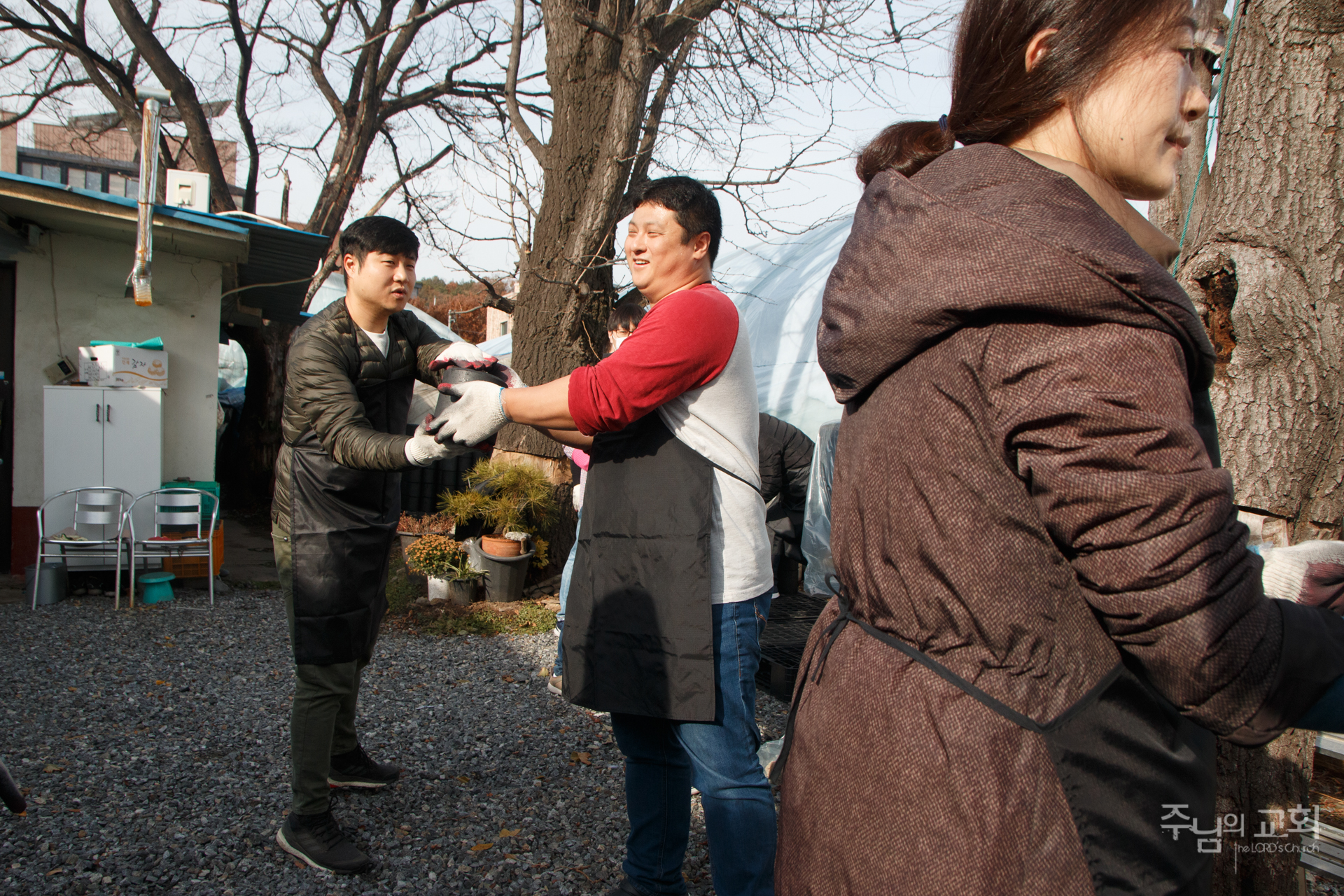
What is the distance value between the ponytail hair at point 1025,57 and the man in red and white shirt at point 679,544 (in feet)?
3.13

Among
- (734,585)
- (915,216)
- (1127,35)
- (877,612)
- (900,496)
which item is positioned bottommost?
(734,585)

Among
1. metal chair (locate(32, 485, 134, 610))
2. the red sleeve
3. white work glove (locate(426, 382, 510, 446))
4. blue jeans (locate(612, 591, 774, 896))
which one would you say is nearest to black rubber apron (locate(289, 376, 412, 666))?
white work glove (locate(426, 382, 510, 446))

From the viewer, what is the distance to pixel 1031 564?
90cm

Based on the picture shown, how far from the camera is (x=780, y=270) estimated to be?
37.3ft

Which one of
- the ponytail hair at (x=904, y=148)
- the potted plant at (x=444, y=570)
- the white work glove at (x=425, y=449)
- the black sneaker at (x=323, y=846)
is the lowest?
the black sneaker at (x=323, y=846)

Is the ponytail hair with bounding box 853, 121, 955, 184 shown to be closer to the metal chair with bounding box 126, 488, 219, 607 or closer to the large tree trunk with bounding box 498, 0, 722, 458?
the large tree trunk with bounding box 498, 0, 722, 458

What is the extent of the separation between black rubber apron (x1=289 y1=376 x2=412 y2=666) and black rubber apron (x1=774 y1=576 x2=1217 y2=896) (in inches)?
90.3

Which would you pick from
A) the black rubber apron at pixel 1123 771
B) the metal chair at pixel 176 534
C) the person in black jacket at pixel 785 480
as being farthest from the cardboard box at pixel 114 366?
the black rubber apron at pixel 1123 771

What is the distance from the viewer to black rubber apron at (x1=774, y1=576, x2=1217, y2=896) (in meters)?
0.90

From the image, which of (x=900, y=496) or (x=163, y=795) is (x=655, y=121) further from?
(x=900, y=496)

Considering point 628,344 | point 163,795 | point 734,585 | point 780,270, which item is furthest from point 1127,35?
point 780,270

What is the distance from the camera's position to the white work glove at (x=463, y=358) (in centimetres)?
250

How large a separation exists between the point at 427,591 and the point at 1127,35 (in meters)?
7.04

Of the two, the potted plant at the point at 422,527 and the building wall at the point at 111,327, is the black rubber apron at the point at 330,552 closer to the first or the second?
the potted plant at the point at 422,527
